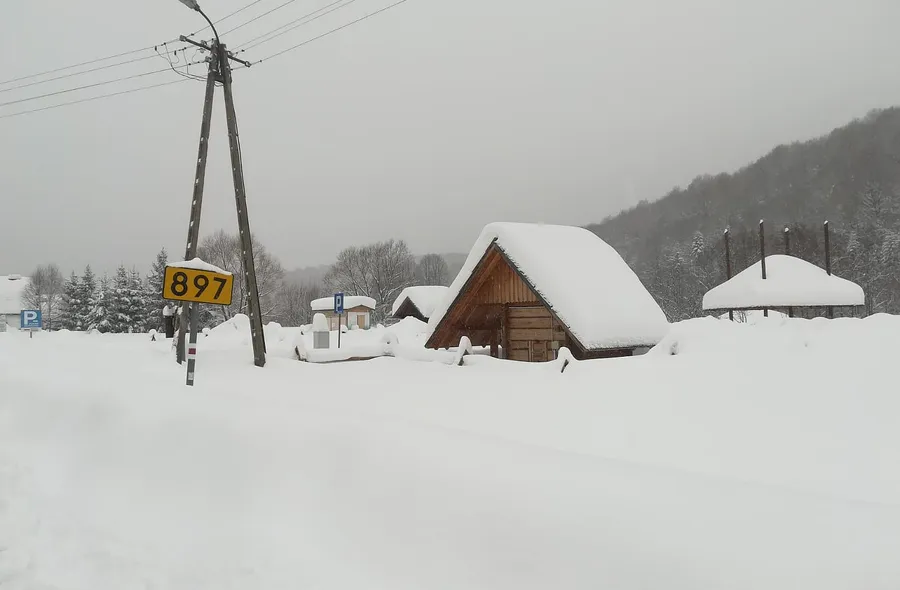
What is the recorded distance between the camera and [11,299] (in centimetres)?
6994

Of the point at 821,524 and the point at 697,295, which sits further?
the point at 697,295

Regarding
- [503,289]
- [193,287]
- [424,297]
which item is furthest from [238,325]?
[193,287]

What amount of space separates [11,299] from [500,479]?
85.5 m

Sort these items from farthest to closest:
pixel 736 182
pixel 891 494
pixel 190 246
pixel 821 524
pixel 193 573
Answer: pixel 736 182, pixel 190 246, pixel 891 494, pixel 193 573, pixel 821 524

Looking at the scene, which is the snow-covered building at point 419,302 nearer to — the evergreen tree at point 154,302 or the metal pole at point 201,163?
the evergreen tree at point 154,302

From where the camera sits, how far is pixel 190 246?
48.7 ft

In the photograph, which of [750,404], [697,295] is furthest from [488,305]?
[697,295]

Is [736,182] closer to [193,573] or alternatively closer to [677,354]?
[677,354]

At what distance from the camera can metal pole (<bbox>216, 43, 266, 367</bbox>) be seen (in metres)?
15.1

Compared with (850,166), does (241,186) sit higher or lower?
lower

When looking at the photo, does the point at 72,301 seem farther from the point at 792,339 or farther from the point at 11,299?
the point at 792,339

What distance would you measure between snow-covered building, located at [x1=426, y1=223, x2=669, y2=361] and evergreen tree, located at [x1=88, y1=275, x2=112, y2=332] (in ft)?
157

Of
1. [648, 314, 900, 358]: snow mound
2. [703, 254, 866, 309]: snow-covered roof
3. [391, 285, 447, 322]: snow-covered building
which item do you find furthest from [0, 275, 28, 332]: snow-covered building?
[648, 314, 900, 358]: snow mound

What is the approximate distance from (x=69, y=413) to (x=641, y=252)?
293 feet
